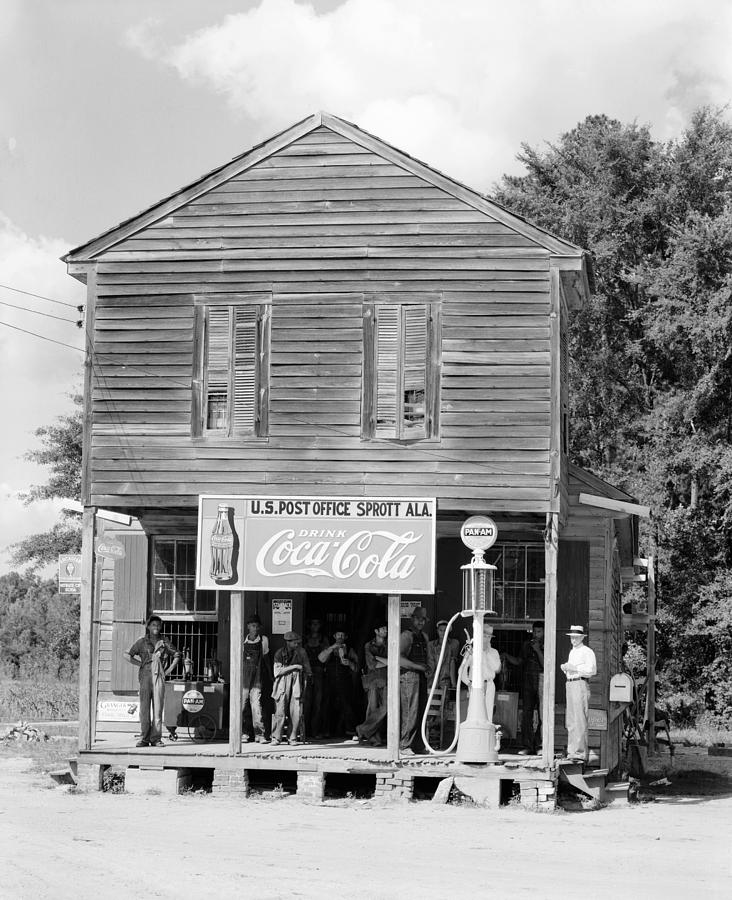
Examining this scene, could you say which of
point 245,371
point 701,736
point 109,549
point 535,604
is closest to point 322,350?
point 245,371

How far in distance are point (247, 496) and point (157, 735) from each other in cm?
350

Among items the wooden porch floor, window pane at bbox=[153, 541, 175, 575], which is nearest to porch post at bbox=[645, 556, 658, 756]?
the wooden porch floor

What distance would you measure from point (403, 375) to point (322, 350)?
1.09 metres

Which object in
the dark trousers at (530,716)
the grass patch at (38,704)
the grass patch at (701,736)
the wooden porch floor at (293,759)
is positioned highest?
the dark trousers at (530,716)

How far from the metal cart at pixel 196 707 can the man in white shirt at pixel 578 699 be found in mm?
4930

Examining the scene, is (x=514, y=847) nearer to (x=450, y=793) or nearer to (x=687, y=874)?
(x=687, y=874)

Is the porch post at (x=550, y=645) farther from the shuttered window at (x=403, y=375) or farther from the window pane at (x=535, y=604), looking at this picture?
the window pane at (x=535, y=604)

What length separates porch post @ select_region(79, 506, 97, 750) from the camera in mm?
17203

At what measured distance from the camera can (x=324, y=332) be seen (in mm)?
17516

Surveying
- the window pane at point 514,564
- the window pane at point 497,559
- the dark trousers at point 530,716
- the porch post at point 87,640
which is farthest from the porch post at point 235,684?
the window pane at point 514,564

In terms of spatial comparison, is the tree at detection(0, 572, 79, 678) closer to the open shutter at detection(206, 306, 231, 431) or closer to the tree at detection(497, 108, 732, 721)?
the tree at detection(497, 108, 732, 721)

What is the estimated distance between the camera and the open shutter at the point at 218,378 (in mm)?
17641

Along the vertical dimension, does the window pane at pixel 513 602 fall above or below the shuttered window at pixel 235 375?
below

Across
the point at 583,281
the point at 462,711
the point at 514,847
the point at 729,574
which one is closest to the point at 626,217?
the point at 729,574
